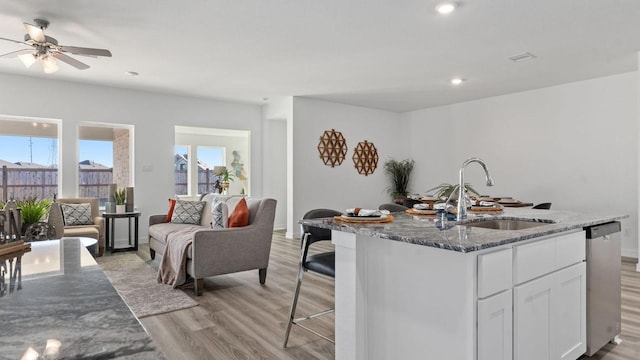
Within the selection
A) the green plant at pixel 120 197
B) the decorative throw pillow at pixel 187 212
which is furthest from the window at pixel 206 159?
the decorative throw pillow at pixel 187 212

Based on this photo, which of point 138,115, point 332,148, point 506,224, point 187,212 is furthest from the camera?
point 332,148

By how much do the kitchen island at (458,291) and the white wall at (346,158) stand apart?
4.64 meters

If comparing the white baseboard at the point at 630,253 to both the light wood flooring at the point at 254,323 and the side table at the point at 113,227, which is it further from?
the side table at the point at 113,227

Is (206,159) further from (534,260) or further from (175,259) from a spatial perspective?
(534,260)

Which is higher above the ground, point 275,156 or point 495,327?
point 275,156

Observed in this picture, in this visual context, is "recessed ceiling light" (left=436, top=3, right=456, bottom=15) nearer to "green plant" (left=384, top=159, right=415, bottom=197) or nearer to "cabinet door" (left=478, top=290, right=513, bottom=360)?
"cabinet door" (left=478, top=290, right=513, bottom=360)

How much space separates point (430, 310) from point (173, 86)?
5.35m

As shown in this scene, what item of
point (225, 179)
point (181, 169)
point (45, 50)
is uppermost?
point (45, 50)

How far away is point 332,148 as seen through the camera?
23.9 feet

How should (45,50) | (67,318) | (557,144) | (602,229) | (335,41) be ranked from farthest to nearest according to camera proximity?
(557,144), (335,41), (45,50), (602,229), (67,318)

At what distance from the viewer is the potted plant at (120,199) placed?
18.8ft

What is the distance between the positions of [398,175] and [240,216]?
4.82 metres

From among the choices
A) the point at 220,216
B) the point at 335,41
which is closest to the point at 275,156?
the point at 220,216

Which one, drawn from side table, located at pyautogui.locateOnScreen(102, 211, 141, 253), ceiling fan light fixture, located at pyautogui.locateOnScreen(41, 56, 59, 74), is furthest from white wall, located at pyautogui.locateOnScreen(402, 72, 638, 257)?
ceiling fan light fixture, located at pyautogui.locateOnScreen(41, 56, 59, 74)
